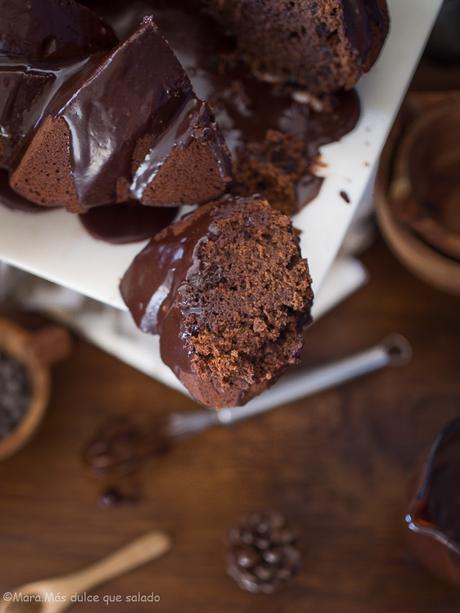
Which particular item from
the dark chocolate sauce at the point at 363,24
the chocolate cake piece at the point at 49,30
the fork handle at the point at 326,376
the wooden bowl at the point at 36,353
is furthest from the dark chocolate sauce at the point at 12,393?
the dark chocolate sauce at the point at 363,24

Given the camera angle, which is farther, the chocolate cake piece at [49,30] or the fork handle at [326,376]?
the fork handle at [326,376]

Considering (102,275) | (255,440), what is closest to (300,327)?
(102,275)

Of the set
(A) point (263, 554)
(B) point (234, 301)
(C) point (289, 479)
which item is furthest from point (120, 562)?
(B) point (234, 301)

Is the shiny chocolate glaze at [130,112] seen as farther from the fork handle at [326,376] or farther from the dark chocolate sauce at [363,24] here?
the fork handle at [326,376]

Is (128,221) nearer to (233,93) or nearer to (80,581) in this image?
(233,93)

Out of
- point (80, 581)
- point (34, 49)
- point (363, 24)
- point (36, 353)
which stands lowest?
point (80, 581)

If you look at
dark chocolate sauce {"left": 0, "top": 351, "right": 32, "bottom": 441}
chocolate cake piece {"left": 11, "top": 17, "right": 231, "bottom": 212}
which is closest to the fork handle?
dark chocolate sauce {"left": 0, "top": 351, "right": 32, "bottom": 441}

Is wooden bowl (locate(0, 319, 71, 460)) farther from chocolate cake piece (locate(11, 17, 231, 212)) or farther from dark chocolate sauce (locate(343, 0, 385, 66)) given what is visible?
dark chocolate sauce (locate(343, 0, 385, 66))

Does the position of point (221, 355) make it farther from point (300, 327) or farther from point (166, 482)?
point (166, 482)
